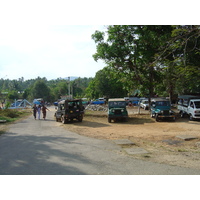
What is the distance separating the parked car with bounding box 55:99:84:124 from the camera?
17480mm

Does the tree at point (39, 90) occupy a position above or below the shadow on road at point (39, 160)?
above

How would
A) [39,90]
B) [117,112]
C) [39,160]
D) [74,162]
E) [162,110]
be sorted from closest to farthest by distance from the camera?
1. [74,162]
2. [39,160]
3. [162,110]
4. [117,112]
5. [39,90]

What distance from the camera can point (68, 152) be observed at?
7441mm

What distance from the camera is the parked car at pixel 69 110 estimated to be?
17.5 metres

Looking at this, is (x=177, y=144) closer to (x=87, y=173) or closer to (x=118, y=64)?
(x=87, y=173)

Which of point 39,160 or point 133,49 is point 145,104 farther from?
point 39,160

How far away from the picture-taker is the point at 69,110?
17.6 metres

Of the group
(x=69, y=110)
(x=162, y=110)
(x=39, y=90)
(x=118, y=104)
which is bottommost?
(x=162, y=110)

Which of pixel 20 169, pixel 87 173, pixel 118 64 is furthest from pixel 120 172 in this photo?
pixel 118 64

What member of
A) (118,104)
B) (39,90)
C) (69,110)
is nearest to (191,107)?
(118,104)

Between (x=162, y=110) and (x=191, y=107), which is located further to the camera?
(x=191, y=107)

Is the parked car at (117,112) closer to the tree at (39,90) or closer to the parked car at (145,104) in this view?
the parked car at (145,104)

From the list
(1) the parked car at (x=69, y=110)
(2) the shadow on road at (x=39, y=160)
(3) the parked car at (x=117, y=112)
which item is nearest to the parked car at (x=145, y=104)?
(3) the parked car at (x=117, y=112)

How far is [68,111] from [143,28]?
11.2 meters
